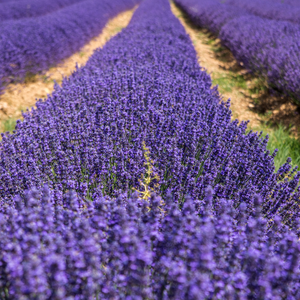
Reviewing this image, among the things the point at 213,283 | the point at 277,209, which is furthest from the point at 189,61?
the point at 213,283

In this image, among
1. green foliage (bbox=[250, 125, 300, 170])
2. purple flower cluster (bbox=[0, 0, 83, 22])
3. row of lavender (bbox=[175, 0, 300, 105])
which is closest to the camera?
Answer: green foliage (bbox=[250, 125, 300, 170])

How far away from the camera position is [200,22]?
1286 cm

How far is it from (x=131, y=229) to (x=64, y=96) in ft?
8.07

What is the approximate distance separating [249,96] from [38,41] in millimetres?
5424

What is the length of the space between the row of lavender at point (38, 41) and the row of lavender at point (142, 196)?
2274 mm

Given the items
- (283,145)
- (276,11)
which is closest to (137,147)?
(283,145)

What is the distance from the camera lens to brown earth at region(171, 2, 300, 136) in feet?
16.7

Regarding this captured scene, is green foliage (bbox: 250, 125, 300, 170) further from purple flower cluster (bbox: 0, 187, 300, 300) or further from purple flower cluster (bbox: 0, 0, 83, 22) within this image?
purple flower cluster (bbox: 0, 0, 83, 22)

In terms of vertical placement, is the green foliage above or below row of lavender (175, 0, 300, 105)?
below

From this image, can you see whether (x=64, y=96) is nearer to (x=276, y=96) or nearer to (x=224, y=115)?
(x=224, y=115)

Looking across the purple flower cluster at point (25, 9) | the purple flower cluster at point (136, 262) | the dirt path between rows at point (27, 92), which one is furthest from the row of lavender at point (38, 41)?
the purple flower cluster at point (136, 262)

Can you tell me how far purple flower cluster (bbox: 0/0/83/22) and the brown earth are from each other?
753 cm

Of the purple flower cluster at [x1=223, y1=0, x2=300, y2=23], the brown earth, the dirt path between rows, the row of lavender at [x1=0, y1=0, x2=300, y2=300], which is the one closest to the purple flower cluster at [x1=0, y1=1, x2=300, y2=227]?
the row of lavender at [x1=0, y1=0, x2=300, y2=300]

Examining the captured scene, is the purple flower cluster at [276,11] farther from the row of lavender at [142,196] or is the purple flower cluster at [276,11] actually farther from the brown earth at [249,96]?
the row of lavender at [142,196]
